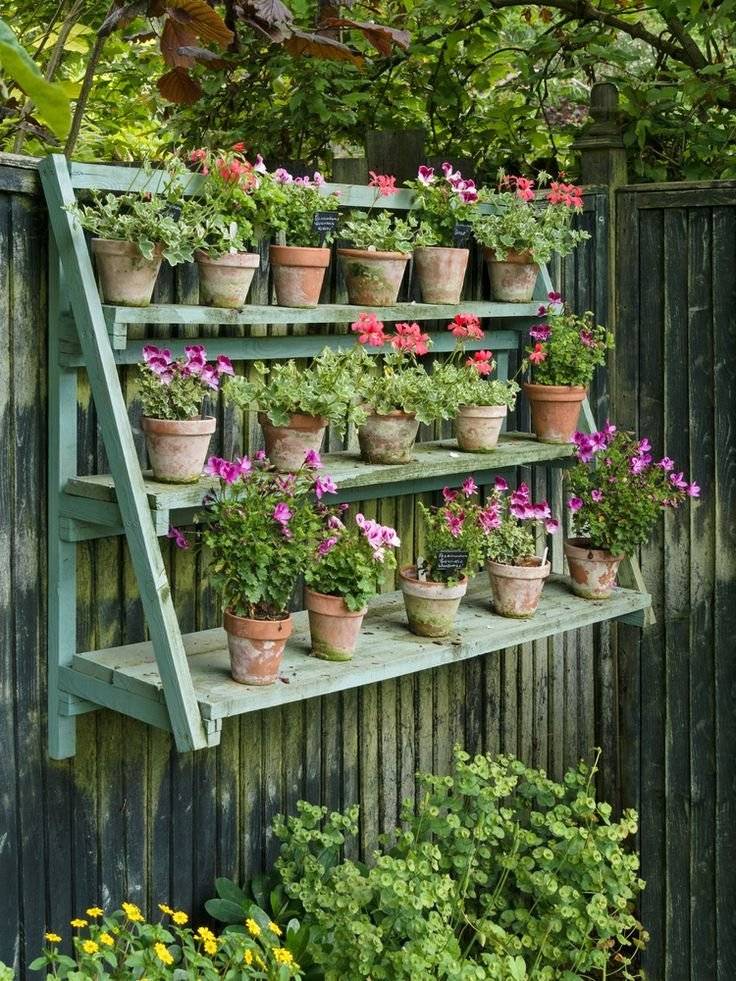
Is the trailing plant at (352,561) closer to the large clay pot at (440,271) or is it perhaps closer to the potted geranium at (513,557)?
the potted geranium at (513,557)

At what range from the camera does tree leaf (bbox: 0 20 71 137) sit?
1344 mm

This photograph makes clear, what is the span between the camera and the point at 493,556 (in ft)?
11.1

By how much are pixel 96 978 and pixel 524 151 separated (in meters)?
2.96

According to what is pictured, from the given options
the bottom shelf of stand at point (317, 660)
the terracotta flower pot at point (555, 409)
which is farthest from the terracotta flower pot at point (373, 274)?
the bottom shelf of stand at point (317, 660)

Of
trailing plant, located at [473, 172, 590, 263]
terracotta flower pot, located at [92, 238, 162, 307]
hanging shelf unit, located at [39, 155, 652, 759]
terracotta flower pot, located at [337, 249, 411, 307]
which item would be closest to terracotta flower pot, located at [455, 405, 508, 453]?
hanging shelf unit, located at [39, 155, 652, 759]

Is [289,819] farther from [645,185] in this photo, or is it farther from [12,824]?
[645,185]

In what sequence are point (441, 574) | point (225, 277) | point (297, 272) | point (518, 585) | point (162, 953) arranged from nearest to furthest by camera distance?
point (162, 953), point (225, 277), point (297, 272), point (441, 574), point (518, 585)

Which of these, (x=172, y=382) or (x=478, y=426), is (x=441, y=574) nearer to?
(x=478, y=426)

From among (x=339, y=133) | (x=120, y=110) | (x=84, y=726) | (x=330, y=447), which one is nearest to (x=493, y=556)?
(x=330, y=447)

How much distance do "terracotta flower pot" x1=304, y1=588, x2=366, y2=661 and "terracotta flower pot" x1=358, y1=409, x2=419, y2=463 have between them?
0.41 metres

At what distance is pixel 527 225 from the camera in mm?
3566

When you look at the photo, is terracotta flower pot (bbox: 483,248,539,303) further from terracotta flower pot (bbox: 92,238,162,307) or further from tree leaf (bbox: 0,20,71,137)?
tree leaf (bbox: 0,20,71,137)

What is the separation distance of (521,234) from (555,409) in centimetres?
49

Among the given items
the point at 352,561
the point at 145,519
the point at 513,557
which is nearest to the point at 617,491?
the point at 513,557
